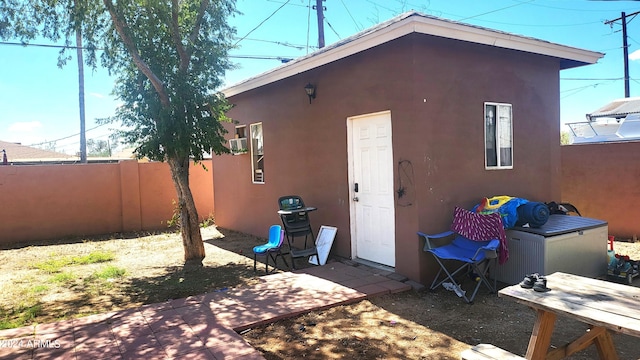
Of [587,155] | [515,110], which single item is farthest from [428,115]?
[587,155]

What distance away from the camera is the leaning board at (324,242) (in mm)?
6508

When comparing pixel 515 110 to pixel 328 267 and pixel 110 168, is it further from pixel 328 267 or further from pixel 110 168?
pixel 110 168

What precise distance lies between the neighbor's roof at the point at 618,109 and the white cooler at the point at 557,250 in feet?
37.3

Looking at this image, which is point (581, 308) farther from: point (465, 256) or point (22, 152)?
point (22, 152)

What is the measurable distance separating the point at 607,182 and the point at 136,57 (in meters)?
8.96

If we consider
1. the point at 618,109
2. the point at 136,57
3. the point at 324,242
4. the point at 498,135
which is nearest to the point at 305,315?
the point at 324,242

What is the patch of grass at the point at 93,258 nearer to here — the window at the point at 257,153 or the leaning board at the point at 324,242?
the window at the point at 257,153

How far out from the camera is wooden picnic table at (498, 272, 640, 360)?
7.45 feet

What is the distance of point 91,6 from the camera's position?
6574 millimetres

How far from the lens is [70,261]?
764cm

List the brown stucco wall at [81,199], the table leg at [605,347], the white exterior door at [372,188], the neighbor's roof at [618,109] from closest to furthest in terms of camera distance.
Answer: the table leg at [605,347] → the white exterior door at [372,188] → the brown stucco wall at [81,199] → the neighbor's roof at [618,109]

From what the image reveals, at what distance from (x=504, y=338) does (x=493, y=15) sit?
39.1ft

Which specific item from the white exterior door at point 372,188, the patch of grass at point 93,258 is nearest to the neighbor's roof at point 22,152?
the patch of grass at point 93,258

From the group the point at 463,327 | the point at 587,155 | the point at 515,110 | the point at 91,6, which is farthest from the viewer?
the point at 587,155
